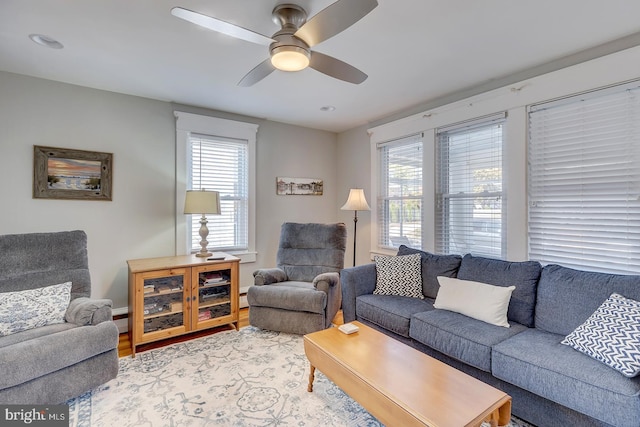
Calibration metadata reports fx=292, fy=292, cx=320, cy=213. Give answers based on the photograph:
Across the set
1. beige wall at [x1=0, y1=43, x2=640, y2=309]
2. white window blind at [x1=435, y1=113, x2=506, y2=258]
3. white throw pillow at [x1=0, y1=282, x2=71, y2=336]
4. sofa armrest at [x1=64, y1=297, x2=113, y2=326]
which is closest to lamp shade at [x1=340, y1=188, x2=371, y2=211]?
beige wall at [x1=0, y1=43, x2=640, y2=309]

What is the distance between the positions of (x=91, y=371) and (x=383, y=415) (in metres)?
1.94

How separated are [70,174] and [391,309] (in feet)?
11.1

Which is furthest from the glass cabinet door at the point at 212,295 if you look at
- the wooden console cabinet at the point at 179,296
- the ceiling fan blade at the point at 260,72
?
the ceiling fan blade at the point at 260,72

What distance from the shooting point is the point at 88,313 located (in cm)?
211

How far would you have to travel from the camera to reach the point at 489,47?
2.27m

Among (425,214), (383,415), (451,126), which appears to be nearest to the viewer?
(383,415)

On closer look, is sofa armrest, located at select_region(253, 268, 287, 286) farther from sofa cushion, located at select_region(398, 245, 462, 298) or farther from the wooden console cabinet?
sofa cushion, located at select_region(398, 245, 462, 298)

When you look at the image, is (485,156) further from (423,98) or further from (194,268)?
(194,268)

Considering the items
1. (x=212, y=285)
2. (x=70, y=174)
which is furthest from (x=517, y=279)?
(x=70, y=174)

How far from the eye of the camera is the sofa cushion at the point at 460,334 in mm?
1879

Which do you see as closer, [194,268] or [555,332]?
[555,332]

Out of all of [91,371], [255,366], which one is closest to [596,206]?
[255,366]

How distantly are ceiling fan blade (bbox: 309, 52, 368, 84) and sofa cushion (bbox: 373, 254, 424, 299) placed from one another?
177 centimetres

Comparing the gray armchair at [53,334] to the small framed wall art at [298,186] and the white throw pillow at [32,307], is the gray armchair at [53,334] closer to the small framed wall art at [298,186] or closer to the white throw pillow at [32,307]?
the white throw pillow at [32,307]
